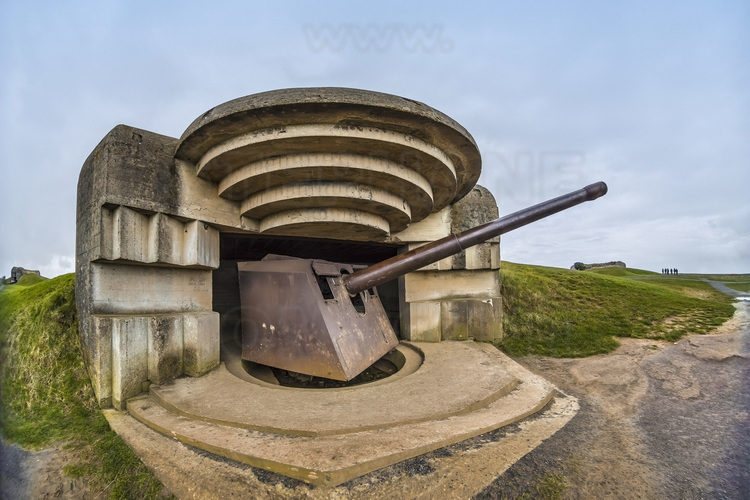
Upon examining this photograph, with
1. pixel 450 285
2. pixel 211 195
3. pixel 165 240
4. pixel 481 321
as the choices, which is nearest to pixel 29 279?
pixel 165 240

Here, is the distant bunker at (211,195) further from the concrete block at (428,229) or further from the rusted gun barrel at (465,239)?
the concrete block at (428,229)

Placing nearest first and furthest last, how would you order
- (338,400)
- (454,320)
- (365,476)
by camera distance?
(365,476) → (338,400) → (454,320)

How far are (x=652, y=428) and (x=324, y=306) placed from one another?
346 cm

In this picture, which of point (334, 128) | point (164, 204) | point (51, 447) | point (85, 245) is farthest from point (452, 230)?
point (51, 447)

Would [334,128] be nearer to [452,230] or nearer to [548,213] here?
[548,213]

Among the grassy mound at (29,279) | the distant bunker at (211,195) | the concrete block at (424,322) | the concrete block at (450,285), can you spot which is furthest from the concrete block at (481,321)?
the grassy mound at (29,279)

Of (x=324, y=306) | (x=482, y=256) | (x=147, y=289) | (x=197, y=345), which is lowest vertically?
(x=197, y=345)

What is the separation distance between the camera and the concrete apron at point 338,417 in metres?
2.55

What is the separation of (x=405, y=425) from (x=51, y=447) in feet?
10.3

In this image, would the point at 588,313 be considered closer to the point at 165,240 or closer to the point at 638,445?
the point at 638,445

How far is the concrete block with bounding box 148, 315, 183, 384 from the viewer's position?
4.20 metres

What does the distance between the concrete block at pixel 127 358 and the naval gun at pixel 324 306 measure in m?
1.21

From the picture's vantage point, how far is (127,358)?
3965mm

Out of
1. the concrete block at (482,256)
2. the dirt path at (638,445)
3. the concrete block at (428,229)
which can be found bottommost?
the dirt path at (638,445)
